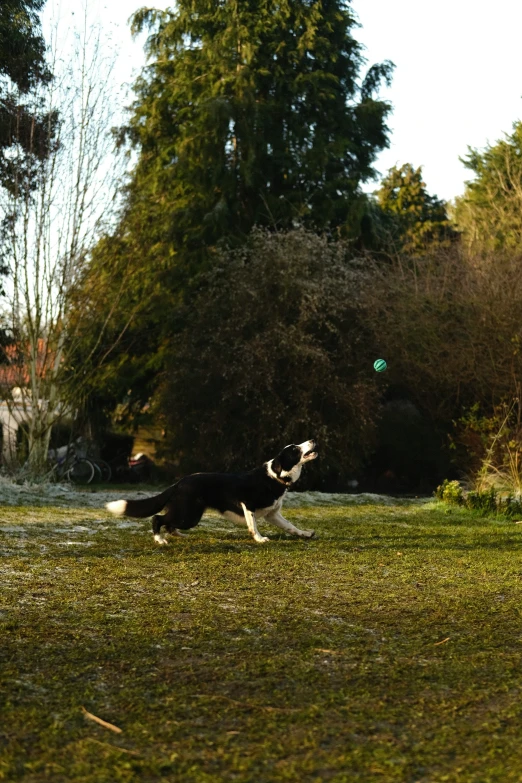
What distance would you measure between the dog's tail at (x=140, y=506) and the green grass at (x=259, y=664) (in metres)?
0.37

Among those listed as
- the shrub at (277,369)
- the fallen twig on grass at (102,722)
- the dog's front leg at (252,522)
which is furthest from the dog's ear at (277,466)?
the shrub at (277,369)

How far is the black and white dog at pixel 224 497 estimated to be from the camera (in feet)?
30.4

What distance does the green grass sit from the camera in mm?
3469

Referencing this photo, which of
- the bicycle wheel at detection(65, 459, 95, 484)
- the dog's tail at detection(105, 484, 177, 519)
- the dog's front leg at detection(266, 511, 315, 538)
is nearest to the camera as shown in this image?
the dog's tail at detection(105, 484, 177, 519)

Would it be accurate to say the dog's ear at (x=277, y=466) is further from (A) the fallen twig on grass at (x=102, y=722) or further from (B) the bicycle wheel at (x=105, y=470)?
(B) the bicycle wheel at (x=105, y=470)

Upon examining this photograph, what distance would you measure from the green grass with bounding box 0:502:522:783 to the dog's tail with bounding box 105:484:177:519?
0.37m

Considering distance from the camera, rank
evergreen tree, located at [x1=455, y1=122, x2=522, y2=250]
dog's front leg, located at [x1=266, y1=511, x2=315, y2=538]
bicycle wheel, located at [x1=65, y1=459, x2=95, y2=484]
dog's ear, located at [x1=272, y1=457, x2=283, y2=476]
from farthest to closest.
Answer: evergreen tree, located at [x1=455, y1=122, x2=522, y2=250] → bicycle wheel, located at [x1=65, y1=459, x2=95, y2=484] → dog's front leg, located at [x1=266, y1=511, x2=315, y2=538] → dog's ear, located at [x1=272, y1=457, x2=283, y2=476]

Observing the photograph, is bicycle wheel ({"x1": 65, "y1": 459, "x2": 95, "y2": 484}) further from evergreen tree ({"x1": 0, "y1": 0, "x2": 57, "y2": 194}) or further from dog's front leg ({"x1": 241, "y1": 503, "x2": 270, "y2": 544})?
dog's front leg ({"x1": 241, "y1": 503, "x2": 270, "y2": 544})

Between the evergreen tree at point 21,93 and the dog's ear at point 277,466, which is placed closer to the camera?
the dog's ear at point 277,466

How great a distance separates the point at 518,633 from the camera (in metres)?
5.60

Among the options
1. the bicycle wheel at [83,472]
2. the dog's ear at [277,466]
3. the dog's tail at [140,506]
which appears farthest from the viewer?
the bicycle wheel at [83,472]

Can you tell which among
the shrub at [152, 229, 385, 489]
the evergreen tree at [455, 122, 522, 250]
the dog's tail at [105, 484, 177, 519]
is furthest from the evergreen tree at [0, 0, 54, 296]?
the evergreen tree at [455, 122, 522, 250]

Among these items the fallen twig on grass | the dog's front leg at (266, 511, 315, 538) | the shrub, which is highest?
the shrub

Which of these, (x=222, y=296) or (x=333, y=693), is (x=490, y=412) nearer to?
(x=222, y=296)
